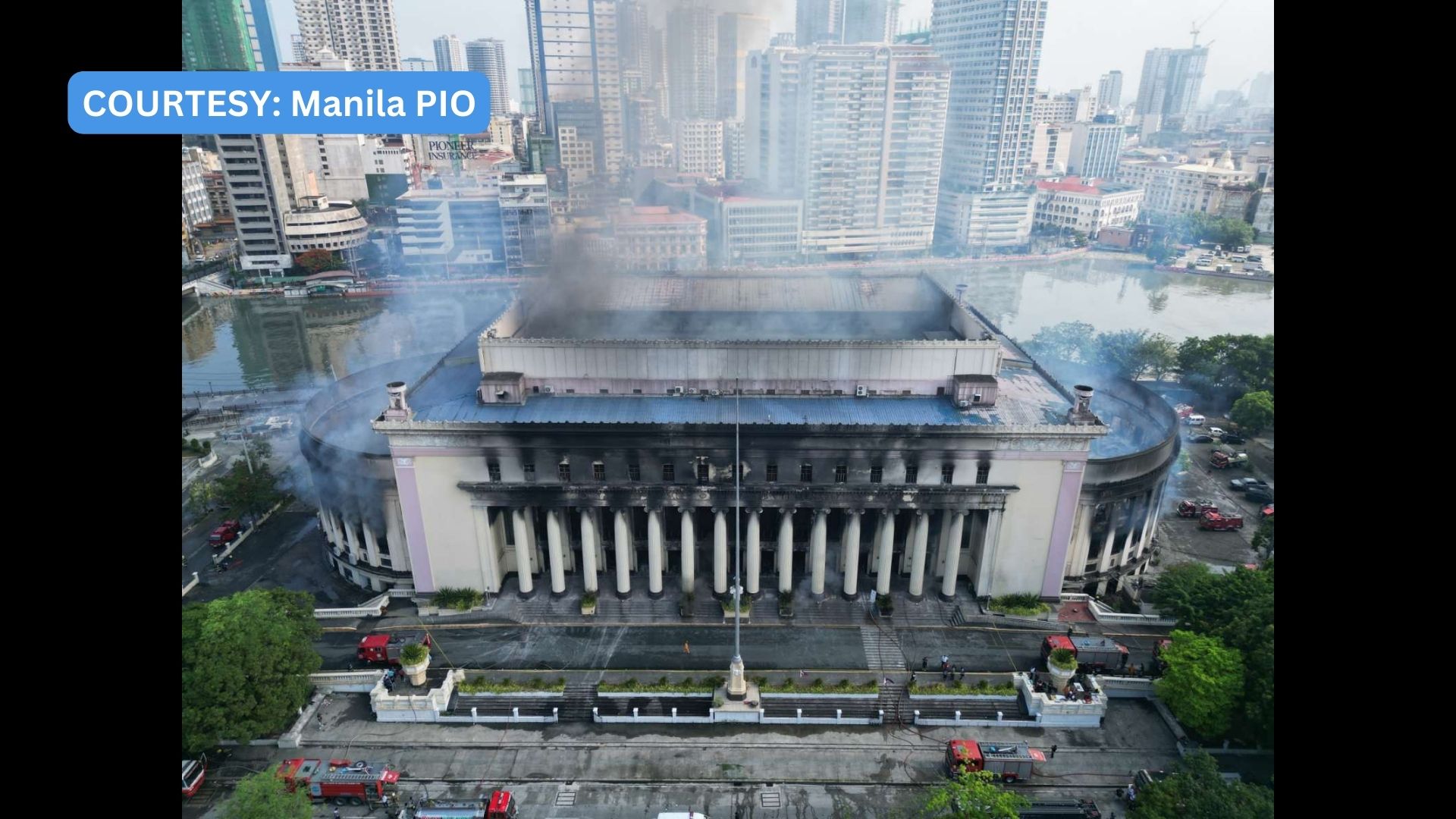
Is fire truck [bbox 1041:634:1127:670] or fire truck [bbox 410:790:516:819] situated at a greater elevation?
fire truck [bbox 1041:634:1127:670]

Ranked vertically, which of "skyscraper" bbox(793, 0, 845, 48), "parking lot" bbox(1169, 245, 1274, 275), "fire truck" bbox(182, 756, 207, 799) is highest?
"skyscraper" bbox(793, 0, 845, 48)

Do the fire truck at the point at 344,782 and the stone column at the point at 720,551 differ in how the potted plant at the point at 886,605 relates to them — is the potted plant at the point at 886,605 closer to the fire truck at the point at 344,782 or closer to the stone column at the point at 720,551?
the stone column at the point at 720,551

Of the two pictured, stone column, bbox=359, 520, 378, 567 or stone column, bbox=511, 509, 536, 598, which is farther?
stone column, bbox=359, 520, 378, 567

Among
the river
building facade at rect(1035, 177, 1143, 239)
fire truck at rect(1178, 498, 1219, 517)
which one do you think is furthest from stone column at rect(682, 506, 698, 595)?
building facade at rect(1035, 177, 1143, 239)

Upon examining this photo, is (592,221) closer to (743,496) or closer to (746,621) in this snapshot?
(743,496)

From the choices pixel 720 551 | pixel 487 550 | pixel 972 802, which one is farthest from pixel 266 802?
pixel 972 802

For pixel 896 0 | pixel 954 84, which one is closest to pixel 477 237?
pixel 896 0

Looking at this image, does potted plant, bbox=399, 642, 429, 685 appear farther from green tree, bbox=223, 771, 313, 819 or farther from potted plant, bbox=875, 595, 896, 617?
potted plant, bbox=875, 595, 896, 617
